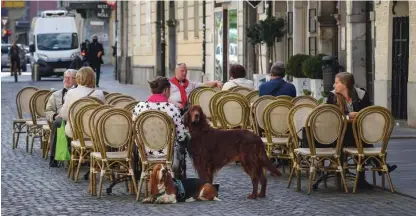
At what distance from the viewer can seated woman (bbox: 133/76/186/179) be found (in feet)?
48.0

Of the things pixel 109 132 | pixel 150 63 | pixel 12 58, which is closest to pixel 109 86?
pixel 150 63

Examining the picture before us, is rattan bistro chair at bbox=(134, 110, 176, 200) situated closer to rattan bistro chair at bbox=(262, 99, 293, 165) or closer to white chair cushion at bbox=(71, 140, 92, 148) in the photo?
white chair cushion at bbox=(71, 140, 92, 148)

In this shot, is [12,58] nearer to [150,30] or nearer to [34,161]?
[150,30]

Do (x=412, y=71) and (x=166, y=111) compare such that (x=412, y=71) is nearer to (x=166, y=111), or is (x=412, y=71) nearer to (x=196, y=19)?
(x=166, y=111)

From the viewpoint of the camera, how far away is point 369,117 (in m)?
14.9

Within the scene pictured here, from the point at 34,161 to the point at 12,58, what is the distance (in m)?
42.8

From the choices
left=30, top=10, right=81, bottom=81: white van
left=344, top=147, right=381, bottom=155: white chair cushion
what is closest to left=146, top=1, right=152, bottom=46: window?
left=30, top=10, right=81, bottom=81: white van

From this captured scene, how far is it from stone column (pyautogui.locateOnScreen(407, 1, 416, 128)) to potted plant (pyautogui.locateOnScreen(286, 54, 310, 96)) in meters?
5.36

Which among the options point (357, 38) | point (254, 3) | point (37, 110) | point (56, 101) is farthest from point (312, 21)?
point (56, 101)

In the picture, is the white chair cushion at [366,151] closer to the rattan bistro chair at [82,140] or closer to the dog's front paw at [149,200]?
the dog's front paw at [149,200]

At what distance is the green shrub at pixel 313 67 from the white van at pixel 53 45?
2956 cm

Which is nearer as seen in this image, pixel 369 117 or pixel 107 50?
pixel 369 117

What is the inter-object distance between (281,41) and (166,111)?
73.5ft

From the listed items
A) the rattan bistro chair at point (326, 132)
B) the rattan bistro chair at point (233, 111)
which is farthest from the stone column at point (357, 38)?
the rattan bistro chair at point (326, 132)
